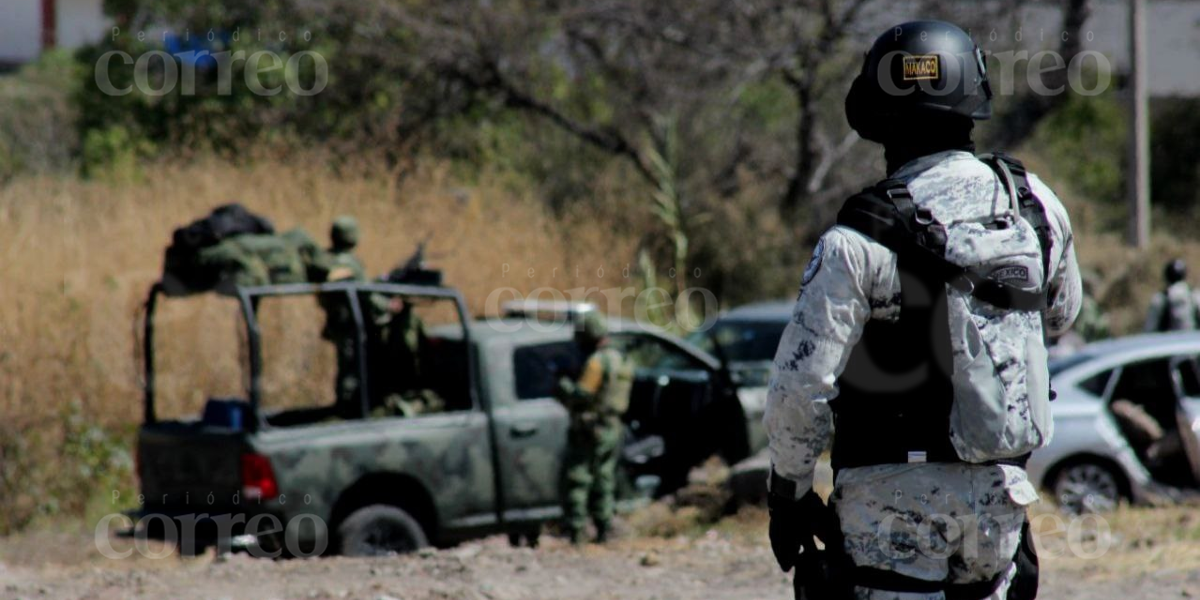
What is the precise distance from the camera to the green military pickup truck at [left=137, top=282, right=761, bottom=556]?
740cm

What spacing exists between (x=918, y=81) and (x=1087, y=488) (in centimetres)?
708

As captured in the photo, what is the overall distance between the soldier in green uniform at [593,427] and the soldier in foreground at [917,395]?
5.31 m

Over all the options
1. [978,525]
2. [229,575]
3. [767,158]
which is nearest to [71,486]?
[229,575]

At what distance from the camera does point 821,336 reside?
2.92 metres

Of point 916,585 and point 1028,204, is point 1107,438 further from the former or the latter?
point 916,585

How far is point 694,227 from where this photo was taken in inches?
688

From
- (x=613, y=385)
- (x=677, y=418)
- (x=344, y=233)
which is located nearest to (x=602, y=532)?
(x=613, y=385)

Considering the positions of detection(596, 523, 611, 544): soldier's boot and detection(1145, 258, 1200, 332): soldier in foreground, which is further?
detection(1145, 258, 1200, 332): soldier in foreground

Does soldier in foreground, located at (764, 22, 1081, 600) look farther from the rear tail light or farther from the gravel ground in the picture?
the rear tail light

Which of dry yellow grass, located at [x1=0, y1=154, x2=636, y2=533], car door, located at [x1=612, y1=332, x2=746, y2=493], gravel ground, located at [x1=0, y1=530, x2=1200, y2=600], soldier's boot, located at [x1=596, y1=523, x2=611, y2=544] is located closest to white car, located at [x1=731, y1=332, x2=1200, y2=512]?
car door, located at [x1=612, y1=332, x2=746, y2=493]

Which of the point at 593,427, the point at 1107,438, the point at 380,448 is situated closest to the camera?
the point at 380,448

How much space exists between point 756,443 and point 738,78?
26.3 ft

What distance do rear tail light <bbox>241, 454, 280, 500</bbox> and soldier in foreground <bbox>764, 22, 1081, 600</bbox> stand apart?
4.75 m

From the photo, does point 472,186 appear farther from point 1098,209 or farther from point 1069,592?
point 1098,209
